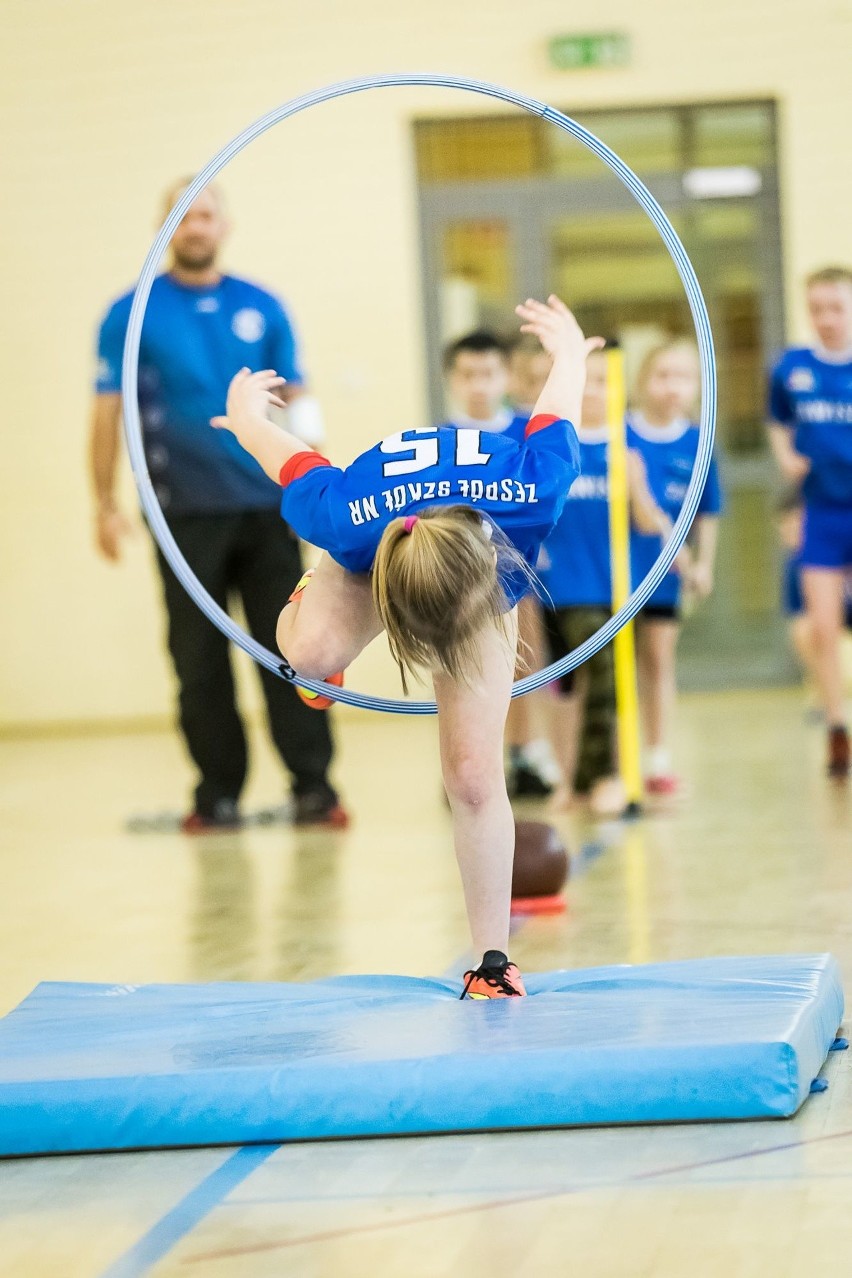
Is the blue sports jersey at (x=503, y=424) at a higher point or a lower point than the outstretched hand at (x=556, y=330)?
lower

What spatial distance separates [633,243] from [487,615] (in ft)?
19.9

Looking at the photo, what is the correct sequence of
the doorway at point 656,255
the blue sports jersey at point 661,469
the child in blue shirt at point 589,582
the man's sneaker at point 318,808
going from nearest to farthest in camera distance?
the man's sneaker at point 318,808 → the child in blue shirt at point 589,582 → the blue sports jersey at point 661,469 → the doorway at point 656,255

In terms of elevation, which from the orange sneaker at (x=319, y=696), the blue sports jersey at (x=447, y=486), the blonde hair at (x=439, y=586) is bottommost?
the orange sneaker at (x=319, y=696)

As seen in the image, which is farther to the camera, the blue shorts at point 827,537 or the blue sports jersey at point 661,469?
the blue sports jersey at point 661,469

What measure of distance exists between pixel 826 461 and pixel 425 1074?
12.2 ft

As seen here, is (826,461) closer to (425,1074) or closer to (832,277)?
(832,277)

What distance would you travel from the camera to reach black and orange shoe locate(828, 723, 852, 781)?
5.52 m

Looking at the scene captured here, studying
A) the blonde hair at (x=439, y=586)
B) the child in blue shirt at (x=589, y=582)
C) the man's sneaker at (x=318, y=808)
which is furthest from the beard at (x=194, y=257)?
the blonde hair at (x=439, y=586)

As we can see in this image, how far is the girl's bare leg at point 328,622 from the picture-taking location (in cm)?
298

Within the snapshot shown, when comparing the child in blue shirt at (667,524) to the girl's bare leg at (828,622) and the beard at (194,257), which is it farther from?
the beard at (194,257)

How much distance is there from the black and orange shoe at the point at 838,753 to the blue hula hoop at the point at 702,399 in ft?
7.60

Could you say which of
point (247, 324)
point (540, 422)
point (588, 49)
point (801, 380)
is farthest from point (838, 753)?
point (588, 49)

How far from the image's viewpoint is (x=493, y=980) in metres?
2.70

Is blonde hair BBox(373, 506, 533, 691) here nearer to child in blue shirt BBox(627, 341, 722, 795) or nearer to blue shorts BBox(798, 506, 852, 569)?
child in blue shirt BBox(627, 341, 722, 795)
